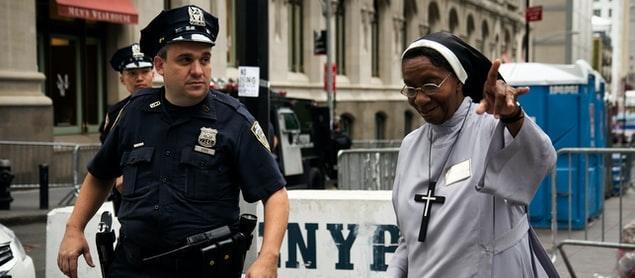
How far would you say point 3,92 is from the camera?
17328mm

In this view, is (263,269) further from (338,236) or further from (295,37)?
(295,37)

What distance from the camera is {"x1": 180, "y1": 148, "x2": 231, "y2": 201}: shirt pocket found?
11.9ft

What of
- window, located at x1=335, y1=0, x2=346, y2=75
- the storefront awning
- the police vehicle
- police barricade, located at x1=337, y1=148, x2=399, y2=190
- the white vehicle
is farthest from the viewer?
window, located at x1=335, y1=0, x2=346, y2=75

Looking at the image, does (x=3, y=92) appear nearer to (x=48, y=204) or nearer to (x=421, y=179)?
(x=48, y=204)

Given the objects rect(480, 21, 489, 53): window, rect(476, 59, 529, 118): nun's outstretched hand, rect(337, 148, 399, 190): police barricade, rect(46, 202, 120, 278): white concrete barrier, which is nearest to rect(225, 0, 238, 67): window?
rect(337, 148, 399, 190): police barricade

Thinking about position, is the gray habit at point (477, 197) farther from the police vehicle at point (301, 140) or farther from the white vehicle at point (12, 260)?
the police vehicle at point (301, 140)

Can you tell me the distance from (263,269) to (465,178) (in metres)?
0.95

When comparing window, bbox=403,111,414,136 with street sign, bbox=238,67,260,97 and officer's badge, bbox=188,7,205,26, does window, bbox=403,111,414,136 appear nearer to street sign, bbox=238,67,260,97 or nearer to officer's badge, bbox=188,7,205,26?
street sign, bbox=238,67,260,97

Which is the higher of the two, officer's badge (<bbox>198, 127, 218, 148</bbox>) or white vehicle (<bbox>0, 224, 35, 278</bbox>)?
officer's badge (<bbox>198, 127, 218, 148</bbox>)

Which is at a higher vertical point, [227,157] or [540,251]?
[227,157]

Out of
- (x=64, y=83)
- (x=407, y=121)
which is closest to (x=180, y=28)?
(x=64, y=83)

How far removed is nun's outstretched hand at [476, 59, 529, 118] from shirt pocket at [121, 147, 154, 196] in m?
1.56

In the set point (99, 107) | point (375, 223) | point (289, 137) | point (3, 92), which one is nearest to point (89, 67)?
point (99, 107)

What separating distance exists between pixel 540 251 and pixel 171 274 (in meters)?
1.48
